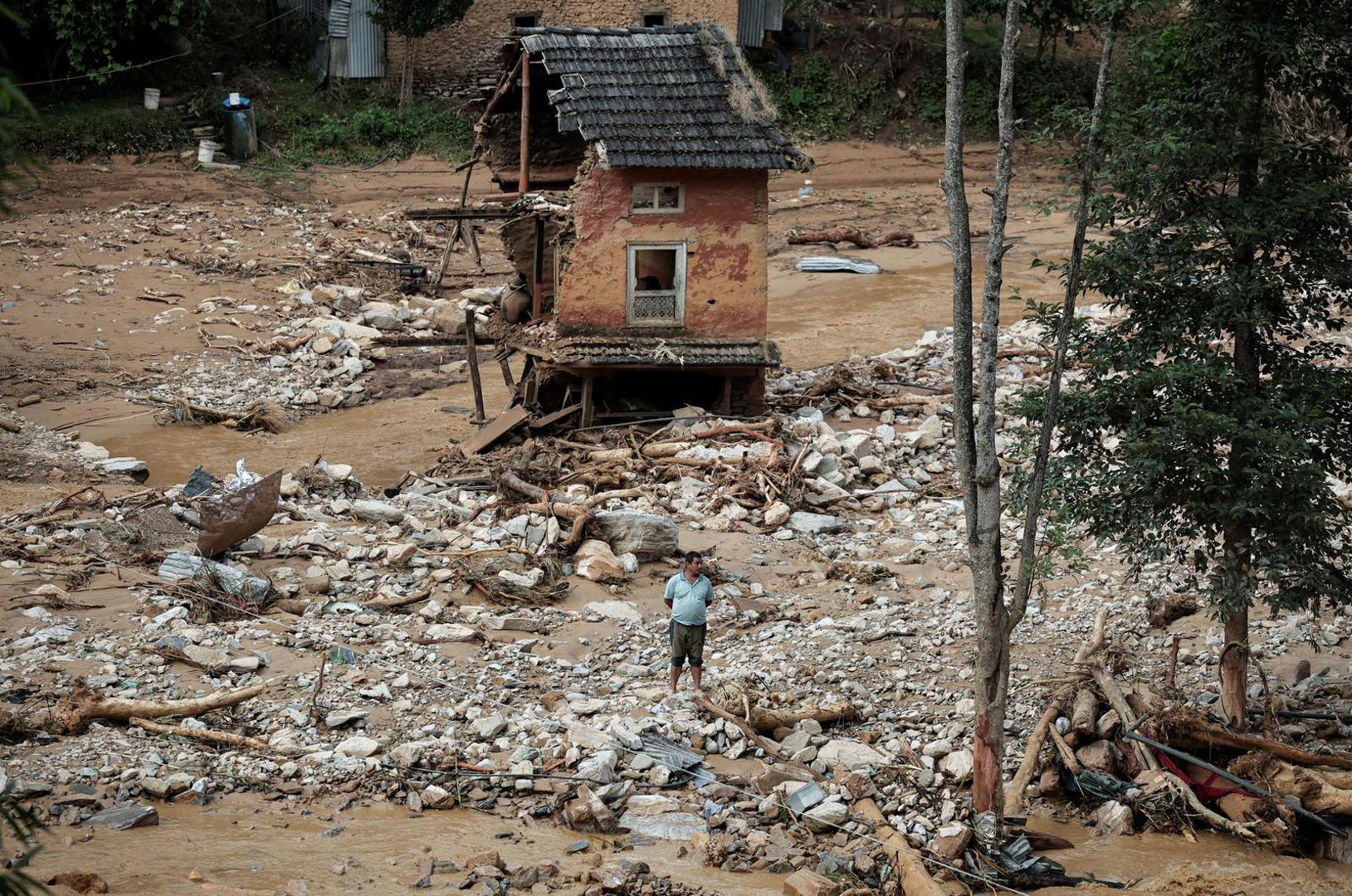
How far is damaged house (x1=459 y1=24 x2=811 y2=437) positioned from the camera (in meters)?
16.5

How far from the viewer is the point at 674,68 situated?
56.5ft

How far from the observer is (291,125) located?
30703mm

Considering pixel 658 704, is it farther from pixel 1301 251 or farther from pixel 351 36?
pixel 351 36

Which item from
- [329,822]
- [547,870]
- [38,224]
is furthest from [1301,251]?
[38,224]

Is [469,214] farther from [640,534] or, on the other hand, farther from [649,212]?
[640,534]

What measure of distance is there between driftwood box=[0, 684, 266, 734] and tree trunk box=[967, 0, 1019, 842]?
543cm

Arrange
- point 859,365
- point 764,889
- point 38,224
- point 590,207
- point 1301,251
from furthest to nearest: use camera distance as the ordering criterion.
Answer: point 38,224 → point 859,365 → point 590,207 → point 1301,251 → point 764,889

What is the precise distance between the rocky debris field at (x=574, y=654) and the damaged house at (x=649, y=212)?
1.65 metres

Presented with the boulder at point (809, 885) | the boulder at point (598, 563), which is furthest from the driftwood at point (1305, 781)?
the boulder at point (598, 563)

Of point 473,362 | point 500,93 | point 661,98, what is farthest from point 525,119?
point 473,362

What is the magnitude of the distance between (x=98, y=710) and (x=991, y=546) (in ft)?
20.7

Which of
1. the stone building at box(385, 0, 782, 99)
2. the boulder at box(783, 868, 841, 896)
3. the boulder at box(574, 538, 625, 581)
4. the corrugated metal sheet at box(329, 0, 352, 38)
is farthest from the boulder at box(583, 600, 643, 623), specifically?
the corrugated metal sheet at box(329, 0, 352, 38)

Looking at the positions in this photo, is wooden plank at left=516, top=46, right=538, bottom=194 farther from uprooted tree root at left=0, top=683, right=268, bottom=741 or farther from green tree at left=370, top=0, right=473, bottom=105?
green tree at left=370, top=0, right=473, bottom=105

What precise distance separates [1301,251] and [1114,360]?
1310 mm
